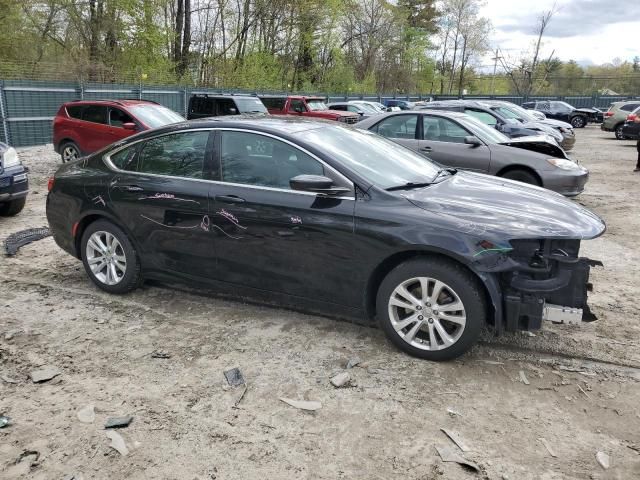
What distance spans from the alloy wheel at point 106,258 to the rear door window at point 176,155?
2.38ft

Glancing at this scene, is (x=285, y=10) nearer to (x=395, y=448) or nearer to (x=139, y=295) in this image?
(x=139, y=295)

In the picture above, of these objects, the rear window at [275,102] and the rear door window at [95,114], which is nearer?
the rear door window at [95,114]

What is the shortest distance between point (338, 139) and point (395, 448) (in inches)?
96.4

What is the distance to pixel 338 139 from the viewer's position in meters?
4.34

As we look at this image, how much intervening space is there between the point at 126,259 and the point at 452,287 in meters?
2.86

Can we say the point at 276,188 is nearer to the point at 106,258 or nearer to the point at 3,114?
the point at 106,258

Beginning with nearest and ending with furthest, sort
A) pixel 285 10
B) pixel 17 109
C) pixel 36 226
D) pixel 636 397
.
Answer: pixel 636 397, pixel 36 226, pixel 17 109, pixel 285 10

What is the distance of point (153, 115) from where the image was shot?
11.4 metres

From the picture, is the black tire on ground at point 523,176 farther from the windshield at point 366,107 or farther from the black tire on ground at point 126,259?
the windshield at point 366,107

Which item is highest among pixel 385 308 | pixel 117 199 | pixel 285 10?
pixel 285 10

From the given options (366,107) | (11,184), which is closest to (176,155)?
(11,184)

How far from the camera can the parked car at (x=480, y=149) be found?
817 centimetres

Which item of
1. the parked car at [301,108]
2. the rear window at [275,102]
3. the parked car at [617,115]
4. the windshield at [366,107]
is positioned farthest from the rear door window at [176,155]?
the parked car at [617,115]

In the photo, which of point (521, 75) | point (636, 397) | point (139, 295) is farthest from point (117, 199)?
point (521, 75)
